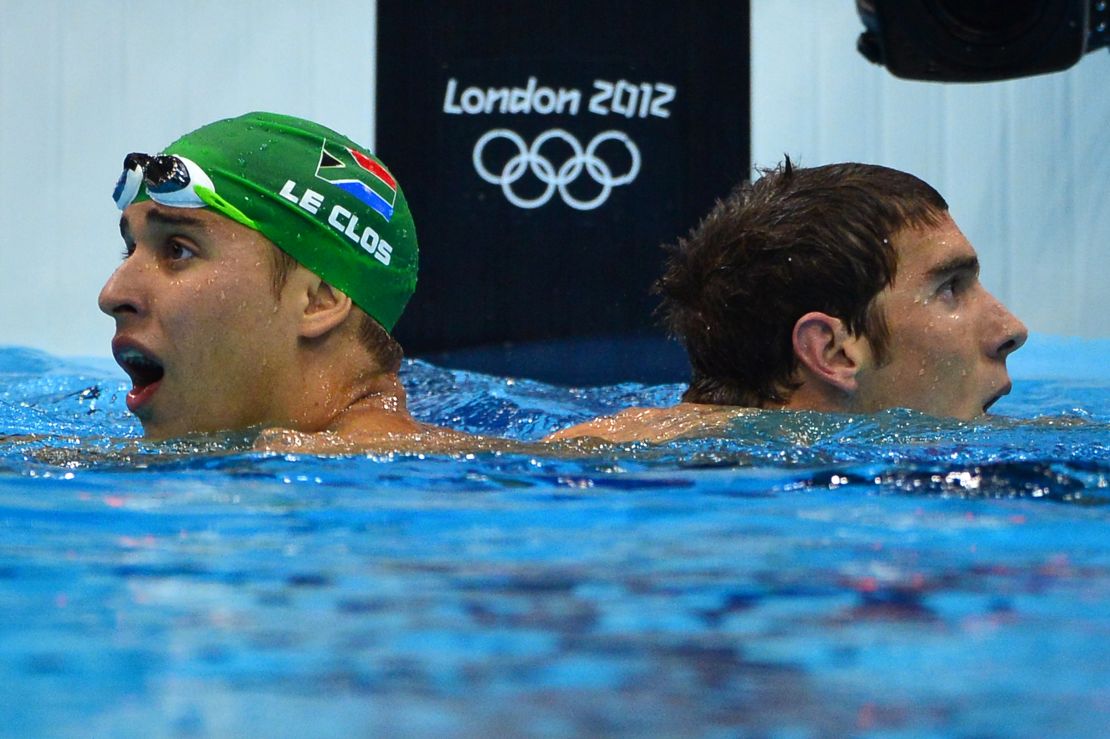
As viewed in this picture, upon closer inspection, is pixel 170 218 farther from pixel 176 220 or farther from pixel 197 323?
pixel 197 323

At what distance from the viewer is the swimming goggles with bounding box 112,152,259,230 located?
104 inches

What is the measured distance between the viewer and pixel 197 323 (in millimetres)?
2551

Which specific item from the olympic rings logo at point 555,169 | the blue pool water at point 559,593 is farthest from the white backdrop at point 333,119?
the blue pool water at point 559,593

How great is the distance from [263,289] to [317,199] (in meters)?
0.22

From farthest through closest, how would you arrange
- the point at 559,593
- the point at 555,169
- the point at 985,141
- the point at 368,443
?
the point at 985,141, the point at 555,169, the point at 368,443, the point at 559,593

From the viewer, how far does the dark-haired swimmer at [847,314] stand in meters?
2.67

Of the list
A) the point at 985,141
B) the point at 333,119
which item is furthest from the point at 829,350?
the point at 333,119

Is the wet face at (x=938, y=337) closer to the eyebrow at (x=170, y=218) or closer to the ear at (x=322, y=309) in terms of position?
the ear at (x=322, y=309)

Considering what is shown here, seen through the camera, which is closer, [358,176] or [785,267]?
[785,267]

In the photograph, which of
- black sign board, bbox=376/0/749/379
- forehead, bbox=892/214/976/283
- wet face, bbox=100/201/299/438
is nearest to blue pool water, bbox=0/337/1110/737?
wet face, bbox=100/201/299/438

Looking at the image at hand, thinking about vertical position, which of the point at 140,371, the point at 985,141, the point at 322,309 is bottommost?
the point at 140,371

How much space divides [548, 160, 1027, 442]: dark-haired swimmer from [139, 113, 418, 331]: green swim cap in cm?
49

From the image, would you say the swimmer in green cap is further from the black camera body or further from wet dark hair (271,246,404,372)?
the black camera body

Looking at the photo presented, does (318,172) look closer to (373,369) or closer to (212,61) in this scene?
(373,369)
